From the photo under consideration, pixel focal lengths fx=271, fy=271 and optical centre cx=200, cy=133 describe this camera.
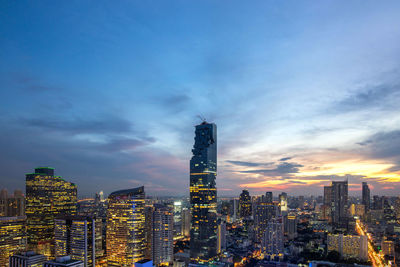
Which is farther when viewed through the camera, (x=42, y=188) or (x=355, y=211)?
(x=355, y=211)

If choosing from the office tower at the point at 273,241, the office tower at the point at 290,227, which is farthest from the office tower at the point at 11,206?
the office tower at the point at 290,227

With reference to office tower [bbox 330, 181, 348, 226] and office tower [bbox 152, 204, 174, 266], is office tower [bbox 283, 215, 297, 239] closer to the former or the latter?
office tower [bbox 330, 181, 348, 226]

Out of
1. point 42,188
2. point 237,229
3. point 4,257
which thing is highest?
point 42,188

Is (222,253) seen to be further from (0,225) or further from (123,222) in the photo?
(0,225)

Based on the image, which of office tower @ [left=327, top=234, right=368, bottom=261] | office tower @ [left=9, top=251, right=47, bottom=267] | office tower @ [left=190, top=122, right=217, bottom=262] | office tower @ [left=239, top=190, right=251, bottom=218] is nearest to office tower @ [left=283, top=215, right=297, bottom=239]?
office tower @ [left=327, top=234, right=368, bottom=261]

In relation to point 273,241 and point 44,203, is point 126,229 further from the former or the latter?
point 273,241

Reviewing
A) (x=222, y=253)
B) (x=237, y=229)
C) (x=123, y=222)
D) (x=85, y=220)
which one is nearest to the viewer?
(x=85, y=220)

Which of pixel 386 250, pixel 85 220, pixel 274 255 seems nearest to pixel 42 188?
pixel 85 220
